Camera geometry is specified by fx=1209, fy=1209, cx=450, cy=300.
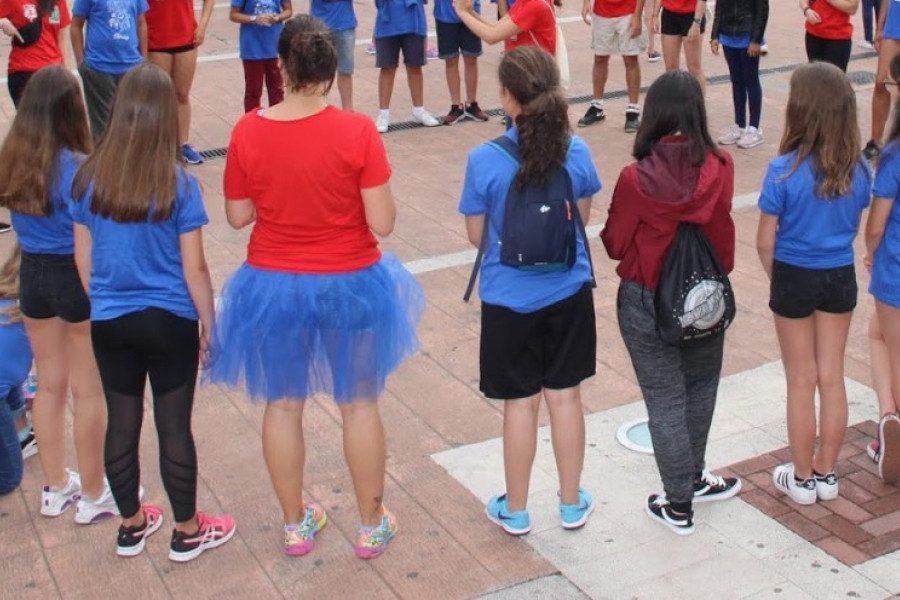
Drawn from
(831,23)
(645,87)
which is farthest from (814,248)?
(645,87)

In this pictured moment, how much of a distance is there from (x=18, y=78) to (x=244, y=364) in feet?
16.0

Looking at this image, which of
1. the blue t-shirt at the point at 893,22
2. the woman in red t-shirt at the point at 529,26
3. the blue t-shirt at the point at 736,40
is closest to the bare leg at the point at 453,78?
the woman in red t-shirt at the point at 529,26

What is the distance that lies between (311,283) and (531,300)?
0.76m

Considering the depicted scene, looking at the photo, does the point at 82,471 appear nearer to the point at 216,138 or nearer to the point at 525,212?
the point at 525,212

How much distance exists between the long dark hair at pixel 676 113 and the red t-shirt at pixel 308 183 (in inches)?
36.4

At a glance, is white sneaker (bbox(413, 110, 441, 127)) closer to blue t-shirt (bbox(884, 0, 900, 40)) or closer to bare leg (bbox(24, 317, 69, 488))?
blue t-shirt (bbox(884, 0, 900, 40))

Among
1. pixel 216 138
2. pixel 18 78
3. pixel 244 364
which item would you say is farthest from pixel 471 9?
pixel 244 364

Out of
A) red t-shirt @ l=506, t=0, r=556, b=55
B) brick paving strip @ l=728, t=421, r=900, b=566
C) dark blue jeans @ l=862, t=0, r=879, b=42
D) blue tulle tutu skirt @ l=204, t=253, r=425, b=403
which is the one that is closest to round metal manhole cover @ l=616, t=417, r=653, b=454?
brick paving strip @ l=728, t=421, r=900, b=566

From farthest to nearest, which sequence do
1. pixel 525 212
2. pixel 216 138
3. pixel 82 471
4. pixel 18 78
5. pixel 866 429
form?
pixel 216 138, pixel 18 78, pixel 866 429, pixel 82 471, pixel 525 212

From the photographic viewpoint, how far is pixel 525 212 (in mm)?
4059

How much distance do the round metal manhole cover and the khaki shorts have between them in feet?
17.4

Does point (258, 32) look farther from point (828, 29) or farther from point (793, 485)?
point (793, 485)

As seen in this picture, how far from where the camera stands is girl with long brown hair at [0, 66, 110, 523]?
4227mm

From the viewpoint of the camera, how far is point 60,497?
4.75 m
